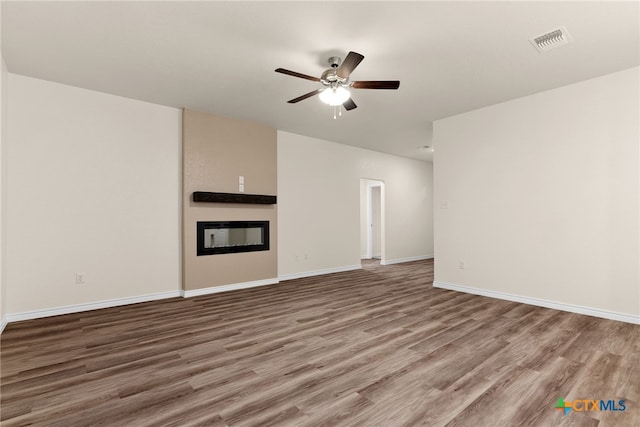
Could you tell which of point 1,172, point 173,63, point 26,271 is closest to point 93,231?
point 26,271

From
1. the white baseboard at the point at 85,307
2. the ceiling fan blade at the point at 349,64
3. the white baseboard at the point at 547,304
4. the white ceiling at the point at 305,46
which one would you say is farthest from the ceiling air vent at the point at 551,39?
the white baseboard at the point at 85,307

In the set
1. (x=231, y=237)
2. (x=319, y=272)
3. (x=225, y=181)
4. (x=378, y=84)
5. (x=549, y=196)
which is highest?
(x=378, y=84)

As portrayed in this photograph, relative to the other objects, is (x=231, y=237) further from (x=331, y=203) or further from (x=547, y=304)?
(x=547, y=304)

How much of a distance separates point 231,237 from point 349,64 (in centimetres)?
346

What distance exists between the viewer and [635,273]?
3.37 meters

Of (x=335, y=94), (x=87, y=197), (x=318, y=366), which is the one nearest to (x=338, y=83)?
(x=335, y=94)

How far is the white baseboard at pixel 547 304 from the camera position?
342 cm

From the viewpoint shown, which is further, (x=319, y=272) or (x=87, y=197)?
(x=319, y=272)

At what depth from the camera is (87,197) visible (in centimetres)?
400

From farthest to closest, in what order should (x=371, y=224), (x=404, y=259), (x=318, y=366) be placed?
(x=371, y=224) → (x=404, y=259) → (x=318, y=366)

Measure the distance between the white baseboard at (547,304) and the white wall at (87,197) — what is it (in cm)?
438

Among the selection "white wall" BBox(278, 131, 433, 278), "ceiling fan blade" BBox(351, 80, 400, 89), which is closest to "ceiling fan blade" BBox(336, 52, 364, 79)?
"ceiling fan blade" BBox(351, 80, 400, 89)

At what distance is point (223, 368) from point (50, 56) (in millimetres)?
3563

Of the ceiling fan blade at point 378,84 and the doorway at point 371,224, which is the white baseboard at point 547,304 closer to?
the ceiling fan blade at point 378,84
